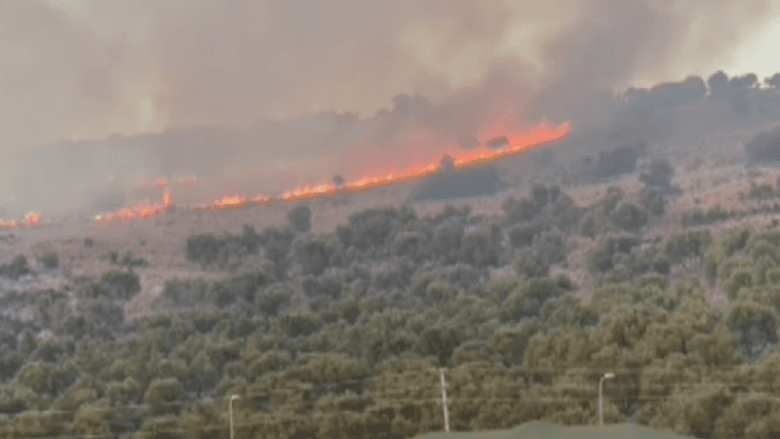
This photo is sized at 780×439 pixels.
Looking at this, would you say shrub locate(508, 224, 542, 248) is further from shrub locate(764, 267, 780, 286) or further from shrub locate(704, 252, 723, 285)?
shrub locate(764, 267, 780, 286)

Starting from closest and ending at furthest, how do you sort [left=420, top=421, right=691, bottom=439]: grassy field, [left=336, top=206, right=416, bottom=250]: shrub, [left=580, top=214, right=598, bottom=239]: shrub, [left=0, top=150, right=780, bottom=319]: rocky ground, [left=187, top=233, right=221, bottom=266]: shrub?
[left=420, top=421, right=691, bottom=439]: grassy field
[left=0, top=150, right=780, bottom=319]: rocky ground
[left=187, top=233, right=221, bottom=266]: shrub
[left=580, top=214, right=598, bottom=239]: shrub
[left=336, top=206, right=416, bottom=250]: shrub

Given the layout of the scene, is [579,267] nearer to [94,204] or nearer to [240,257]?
[240,257]

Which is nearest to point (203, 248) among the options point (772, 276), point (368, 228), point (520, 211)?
point (368, 228)

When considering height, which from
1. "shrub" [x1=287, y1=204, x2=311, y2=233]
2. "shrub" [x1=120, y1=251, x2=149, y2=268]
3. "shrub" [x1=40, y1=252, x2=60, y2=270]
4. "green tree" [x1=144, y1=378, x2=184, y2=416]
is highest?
"shrub" [x1=287, y1=204, x2=311, y2=233]

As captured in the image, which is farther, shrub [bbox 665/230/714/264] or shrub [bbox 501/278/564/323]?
shrub [bbox 665/230/714/264]

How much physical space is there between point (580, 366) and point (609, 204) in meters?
93.8

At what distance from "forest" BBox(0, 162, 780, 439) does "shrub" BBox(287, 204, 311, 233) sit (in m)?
2.52

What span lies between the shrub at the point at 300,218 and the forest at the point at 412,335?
99.3 inches

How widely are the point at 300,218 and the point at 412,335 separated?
8649 centimetres

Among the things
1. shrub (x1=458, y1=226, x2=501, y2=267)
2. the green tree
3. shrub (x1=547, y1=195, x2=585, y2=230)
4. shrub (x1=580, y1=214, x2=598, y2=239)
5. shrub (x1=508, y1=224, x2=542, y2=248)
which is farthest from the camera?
shrub (x1=547, y1=195, x2=585, y2=230)

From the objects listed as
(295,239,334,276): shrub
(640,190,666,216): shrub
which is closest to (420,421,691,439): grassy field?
(295,239,334,276): shrub

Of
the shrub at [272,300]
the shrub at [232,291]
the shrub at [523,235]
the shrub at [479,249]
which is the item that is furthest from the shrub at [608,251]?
the shrub at [232,291]

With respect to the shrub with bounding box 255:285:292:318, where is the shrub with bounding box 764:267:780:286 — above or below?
below

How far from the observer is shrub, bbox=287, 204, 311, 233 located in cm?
17062
